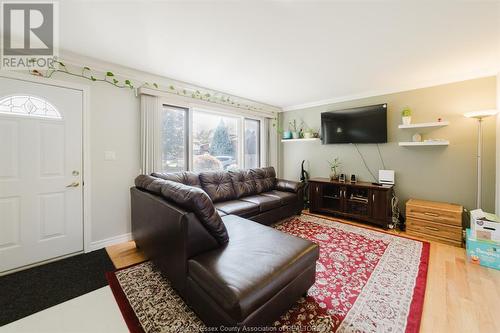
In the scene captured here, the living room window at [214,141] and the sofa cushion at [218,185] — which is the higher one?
the living room window at [214,141]

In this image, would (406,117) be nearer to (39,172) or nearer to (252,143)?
(252,143)

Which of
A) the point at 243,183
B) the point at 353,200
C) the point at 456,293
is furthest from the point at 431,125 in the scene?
the point at 243,183

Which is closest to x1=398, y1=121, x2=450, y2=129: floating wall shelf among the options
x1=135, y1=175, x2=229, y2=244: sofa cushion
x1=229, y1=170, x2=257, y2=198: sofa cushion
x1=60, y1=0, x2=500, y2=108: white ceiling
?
x1=60, y1=0, x2=500, y2=108: white ceiling

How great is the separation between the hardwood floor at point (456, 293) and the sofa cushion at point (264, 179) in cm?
227

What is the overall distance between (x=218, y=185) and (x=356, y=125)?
9.50ft

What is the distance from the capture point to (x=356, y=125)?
3977 millimetres

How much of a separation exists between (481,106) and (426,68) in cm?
103

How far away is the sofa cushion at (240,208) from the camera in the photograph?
113 inches

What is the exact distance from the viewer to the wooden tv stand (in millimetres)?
3398

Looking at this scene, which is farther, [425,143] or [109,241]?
[425,143]

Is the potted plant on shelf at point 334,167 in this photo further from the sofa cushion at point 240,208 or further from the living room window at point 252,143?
the sofa cushion at point 240,208

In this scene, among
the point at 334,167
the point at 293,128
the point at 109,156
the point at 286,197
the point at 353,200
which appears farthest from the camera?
the point at 293,128

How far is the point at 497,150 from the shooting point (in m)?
2.76

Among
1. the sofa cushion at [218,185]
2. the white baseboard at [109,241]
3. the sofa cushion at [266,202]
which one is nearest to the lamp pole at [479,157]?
the sofa cushion at [266,202]
